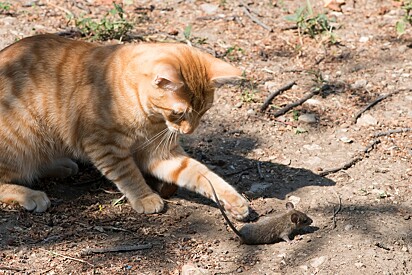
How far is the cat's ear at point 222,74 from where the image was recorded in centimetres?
441

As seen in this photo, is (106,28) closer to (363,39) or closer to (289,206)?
(363,39)

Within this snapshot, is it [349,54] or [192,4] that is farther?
[192,4]

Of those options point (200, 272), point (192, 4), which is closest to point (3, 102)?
point (200, 272)

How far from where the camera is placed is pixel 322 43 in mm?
6918

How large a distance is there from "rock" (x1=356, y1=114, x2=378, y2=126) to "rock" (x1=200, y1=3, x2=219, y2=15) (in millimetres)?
2221

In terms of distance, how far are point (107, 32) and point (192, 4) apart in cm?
126

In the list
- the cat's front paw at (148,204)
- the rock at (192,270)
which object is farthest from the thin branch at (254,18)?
the rock at (192,270)

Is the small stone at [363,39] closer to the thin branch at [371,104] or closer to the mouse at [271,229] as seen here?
the thin branch at [371,104]

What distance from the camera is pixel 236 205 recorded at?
15.1ft

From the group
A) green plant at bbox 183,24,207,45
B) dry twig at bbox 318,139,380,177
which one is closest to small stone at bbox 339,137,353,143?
dry twig at bbox 318,139,380,177

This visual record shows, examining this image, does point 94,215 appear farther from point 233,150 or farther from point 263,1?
point 263,1

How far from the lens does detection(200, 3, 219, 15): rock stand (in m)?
7.40

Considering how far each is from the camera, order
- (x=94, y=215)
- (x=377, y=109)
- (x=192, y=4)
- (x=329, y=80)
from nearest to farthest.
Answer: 1. (x=94, y=215)
2. (x=377, y=109)
3. (x=329, y=80)
4. (x=192, y=4)

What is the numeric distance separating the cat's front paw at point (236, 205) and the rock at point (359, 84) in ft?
7.17
